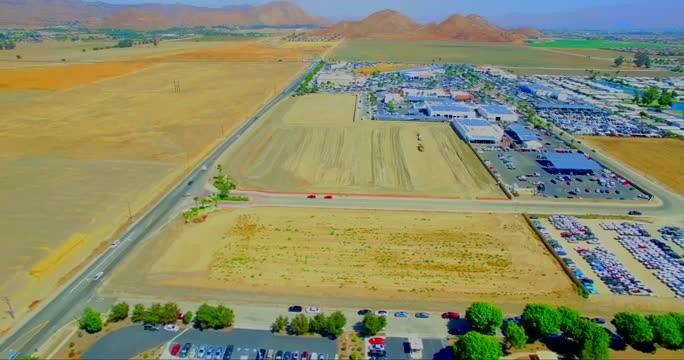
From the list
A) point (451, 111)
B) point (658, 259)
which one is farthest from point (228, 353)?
point (451, 111)

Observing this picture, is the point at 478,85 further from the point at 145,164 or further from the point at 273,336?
the point at 273,336

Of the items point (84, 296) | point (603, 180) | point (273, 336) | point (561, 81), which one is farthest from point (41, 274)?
point (561, 81)

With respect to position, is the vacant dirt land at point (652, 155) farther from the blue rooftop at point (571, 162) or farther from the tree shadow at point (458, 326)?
the tree shadow at point (458, 326)

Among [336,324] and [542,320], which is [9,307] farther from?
[542,320]

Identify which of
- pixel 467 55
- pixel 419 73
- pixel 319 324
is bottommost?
pixel 319 324

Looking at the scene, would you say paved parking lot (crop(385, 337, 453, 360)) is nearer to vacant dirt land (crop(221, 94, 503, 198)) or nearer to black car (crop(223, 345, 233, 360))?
black car (crop(223, 345, 233, 360))

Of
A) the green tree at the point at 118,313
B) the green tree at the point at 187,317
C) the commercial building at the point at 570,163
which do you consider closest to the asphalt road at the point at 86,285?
the green tree at the point at 118,313

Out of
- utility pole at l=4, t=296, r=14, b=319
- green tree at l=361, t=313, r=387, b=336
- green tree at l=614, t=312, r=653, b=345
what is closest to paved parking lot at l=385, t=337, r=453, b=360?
green tree at l=361, t=313, r=387, b=336
